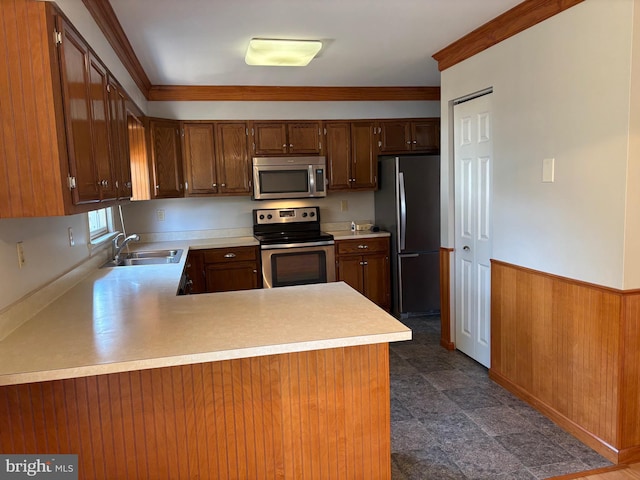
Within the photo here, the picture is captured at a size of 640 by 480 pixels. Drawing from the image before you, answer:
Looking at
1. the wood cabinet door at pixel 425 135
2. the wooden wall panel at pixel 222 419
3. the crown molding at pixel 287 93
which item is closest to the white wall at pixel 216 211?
the wood cabinet door at pixel 425 135

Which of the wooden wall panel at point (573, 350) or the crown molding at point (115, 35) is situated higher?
the crown molding at point (115, 35)

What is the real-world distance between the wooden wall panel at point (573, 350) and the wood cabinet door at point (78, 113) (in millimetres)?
2362

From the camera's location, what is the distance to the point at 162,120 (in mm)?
4340

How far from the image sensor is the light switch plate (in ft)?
8.38

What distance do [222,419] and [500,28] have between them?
2.75m

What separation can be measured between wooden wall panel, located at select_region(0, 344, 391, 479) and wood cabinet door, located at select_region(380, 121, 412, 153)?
356 centimetres

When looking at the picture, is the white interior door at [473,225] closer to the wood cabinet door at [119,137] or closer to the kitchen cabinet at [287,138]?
the kitchen cabinet at [287,138]

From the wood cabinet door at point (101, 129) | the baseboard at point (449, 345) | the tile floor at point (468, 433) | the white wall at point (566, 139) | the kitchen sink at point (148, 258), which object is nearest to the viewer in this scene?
the wood cabinet door at point (101, 129)

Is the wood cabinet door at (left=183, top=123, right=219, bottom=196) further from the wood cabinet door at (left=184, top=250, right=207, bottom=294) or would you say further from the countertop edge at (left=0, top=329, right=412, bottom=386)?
the countertop edge at (left=0, top=329, right=412, bottom=386)

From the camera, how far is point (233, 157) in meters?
4.71

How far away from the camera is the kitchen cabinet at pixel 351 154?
493cm

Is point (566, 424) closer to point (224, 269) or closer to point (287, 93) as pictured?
point (224, 269)

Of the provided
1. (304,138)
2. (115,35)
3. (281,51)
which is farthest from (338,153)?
(115,35)

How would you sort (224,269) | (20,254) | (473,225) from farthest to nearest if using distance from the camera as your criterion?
1. (224,269)
2. (473,225)
3. (20,254)
